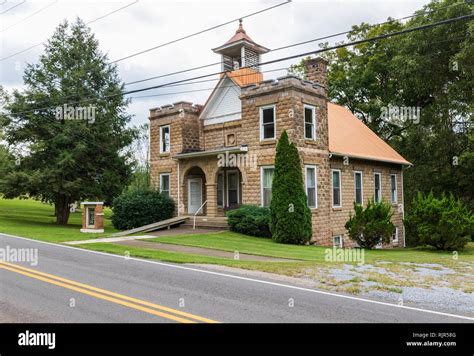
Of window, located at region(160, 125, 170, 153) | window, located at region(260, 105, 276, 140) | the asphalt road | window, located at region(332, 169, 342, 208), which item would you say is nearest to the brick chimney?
window, located at region(260, 105, 276, 140)

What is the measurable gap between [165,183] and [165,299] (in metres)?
19.7

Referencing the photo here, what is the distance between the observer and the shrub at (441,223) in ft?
63.2

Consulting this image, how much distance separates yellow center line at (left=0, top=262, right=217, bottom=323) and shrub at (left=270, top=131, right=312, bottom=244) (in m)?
11.2

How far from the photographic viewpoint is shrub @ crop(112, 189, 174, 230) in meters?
24.0

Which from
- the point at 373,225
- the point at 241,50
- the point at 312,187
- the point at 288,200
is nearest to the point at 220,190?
the point at 312,187

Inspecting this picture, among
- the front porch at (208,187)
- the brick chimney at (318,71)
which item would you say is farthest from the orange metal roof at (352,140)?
the front porch at (208,187)

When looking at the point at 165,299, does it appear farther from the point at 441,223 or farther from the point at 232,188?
the point at 232,188

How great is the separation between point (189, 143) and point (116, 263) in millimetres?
14869

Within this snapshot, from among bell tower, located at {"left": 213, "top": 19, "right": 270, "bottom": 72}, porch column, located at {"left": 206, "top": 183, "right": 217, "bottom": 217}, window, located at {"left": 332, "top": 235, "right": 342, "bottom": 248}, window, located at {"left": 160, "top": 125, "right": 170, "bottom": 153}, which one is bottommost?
window, located at {"left": 332, "top": 235, "right": 342, "bottom": 248}

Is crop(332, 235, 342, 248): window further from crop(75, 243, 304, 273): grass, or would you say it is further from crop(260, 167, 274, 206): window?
crop(75, 243, 304, 273): grass

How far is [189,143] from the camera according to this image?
25.9 meters

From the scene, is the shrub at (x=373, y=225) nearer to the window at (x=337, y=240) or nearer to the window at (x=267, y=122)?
the window at (x=337, y=240)
